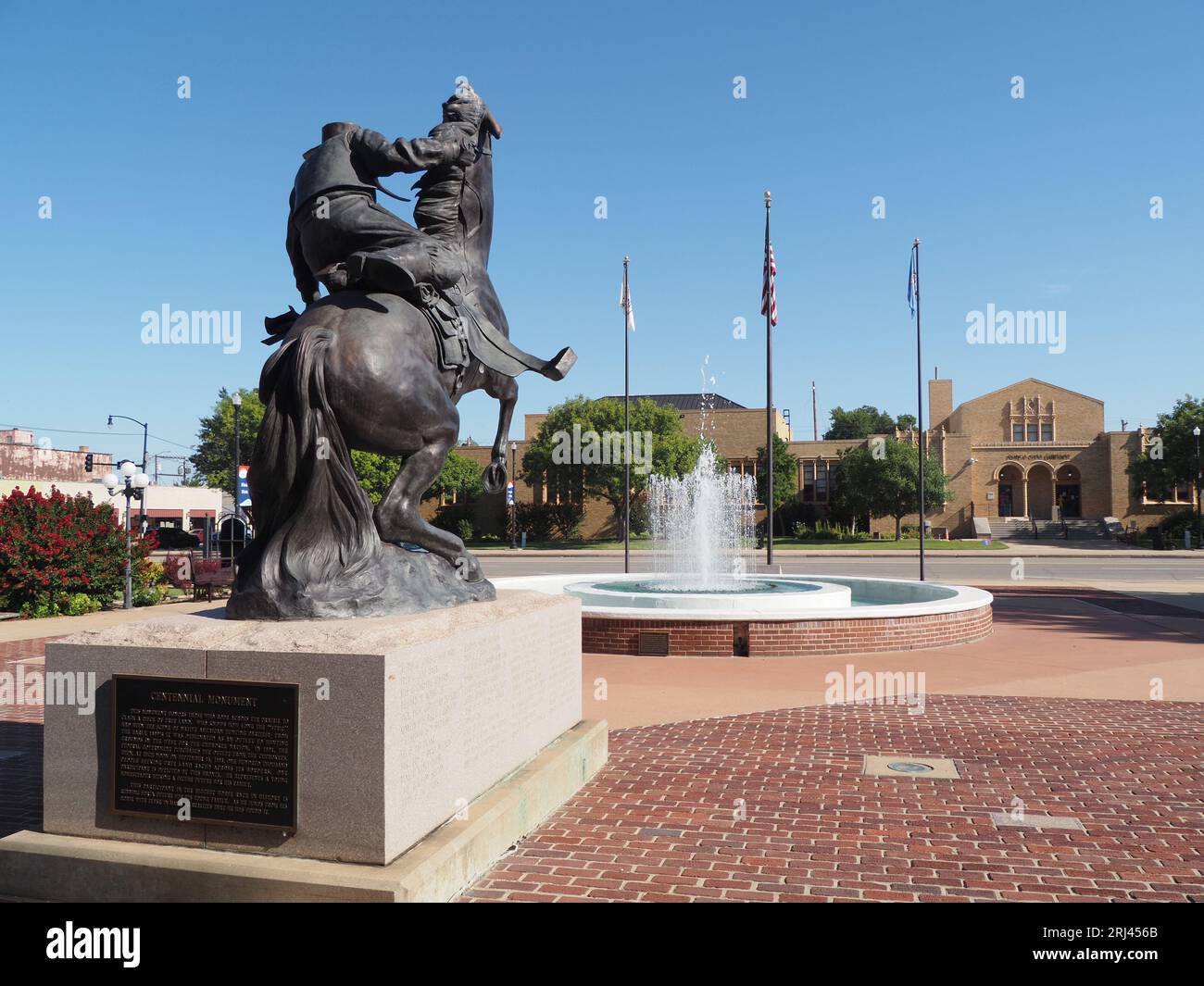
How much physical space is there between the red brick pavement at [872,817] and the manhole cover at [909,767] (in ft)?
0.79

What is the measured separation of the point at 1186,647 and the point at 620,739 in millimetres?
10134

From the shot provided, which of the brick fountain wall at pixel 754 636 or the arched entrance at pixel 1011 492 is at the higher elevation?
the arched entrance at pixel 1011 492

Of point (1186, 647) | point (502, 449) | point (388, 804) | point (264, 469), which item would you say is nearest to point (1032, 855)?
point (388, 804)

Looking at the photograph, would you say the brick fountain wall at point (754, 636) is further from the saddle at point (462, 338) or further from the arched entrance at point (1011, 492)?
the arched entrance at point (1011, 492)

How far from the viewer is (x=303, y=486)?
507cm

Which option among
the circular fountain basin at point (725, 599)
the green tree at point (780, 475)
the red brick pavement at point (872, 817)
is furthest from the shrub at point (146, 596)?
the green tree at point (780, 475)

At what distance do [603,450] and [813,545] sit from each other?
12.7m

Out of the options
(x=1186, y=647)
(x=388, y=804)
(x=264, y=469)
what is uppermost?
(x=264, y=469)

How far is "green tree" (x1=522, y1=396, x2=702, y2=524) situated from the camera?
50.0 meters

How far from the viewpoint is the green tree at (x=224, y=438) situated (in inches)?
2351

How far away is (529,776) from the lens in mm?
5555

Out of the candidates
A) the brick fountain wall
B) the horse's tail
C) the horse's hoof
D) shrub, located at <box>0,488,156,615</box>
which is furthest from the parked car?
the horse's tail

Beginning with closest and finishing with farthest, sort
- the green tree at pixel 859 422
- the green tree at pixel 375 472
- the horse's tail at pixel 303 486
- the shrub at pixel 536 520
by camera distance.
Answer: the horse's tail at pixel 303 486, the green tree at pixel 375 472, the shrub at pixel 536 520, the green tree at pixel 859 422
